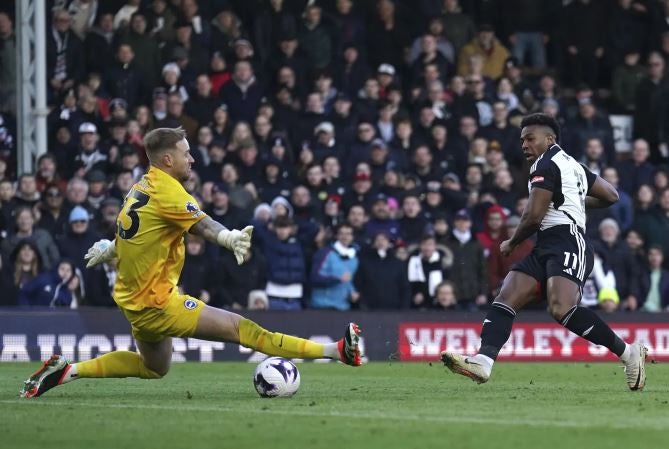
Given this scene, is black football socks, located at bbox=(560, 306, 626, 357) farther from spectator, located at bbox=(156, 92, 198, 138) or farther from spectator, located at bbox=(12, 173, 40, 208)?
spectator, located at bbox=(156, 92, 198, 138)

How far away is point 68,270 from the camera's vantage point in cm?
1850

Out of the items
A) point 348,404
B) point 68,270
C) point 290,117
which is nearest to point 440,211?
point 290,117

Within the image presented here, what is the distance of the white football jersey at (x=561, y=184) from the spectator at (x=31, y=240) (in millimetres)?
8557

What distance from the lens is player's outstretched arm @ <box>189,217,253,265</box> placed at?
991 centimetres

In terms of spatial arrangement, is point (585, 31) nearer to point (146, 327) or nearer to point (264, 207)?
point (264, 207)

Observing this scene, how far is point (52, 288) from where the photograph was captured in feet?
60.4

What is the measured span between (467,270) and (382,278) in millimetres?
1177

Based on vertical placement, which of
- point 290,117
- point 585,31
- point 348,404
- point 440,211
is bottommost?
point 348,404

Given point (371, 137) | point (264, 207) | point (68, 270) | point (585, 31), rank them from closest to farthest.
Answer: point (68, 270)
point (264, 207)
point (371, 137)
point (585, 31)

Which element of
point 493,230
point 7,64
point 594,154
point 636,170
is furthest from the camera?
point 636,170

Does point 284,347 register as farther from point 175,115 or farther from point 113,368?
point 175,115

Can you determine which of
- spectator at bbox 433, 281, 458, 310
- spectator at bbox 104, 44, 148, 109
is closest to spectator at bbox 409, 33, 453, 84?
spectator at bbox 104, 44, 148, 109

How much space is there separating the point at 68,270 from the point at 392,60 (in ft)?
24.4

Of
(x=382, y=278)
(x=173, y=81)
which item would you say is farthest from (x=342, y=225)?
(x=173, y=81)
